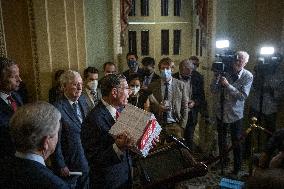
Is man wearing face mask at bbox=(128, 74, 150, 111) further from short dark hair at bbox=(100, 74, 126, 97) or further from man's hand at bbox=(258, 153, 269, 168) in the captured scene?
short dark hair at bbox=(100, 74, 126, 97)

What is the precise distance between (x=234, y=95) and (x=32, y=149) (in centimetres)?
352

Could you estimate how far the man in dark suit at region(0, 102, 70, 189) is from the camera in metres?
1.45

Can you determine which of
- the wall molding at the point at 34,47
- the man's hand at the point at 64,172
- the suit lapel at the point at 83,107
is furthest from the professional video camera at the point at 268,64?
the wall molding at the point at 34,47

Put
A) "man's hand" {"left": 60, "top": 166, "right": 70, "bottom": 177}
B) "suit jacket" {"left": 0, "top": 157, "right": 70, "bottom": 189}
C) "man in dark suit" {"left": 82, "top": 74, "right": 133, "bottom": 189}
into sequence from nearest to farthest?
"suit jacket" {"left": 0, "top": 157, "right": 70, "bottom": 189} < "man in dark suit" {"left": 82, "top": 74, "right": 133, "bottom": 189} < "man's hand" {"left": 60, "top": 166, "right": 70, "bottom": 177}

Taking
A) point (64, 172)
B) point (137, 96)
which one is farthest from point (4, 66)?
point (137, 96)

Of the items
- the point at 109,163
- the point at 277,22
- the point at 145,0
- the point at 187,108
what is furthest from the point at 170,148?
the point at 145,0

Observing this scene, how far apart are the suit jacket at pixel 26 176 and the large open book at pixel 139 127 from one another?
79cm

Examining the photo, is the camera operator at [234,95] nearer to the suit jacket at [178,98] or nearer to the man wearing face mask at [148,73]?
the suit jacket at [178,98]

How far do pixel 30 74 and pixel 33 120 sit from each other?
3.93 meters

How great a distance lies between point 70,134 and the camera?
309cm

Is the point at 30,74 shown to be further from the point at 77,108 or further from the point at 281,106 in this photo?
the point at 281,106

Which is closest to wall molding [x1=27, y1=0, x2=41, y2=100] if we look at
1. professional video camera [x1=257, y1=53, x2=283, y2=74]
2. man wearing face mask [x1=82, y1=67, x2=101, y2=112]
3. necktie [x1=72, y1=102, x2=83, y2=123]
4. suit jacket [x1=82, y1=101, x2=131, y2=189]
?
man wearing face mask [x1=82, y1=67, x2=101, y2=112]

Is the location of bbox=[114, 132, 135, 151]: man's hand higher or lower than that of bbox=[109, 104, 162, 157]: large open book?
lower

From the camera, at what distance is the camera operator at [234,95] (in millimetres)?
4496
